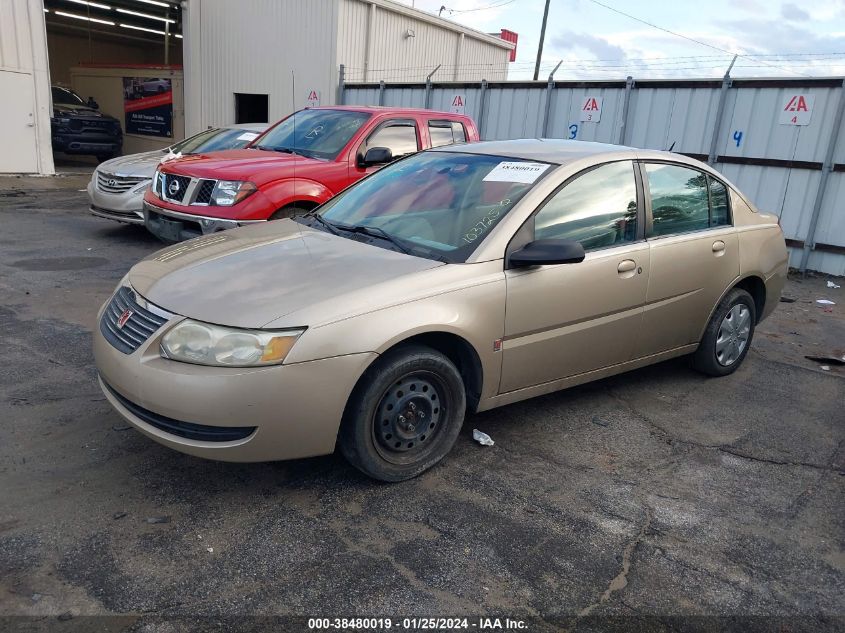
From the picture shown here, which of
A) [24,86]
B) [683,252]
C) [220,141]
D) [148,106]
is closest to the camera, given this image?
[683,252]

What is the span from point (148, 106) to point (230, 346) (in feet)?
67.4

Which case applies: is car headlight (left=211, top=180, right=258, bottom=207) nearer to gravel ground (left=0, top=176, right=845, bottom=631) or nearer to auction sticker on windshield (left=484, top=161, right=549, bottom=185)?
gravel ground (left=0, top=176, right=845, bottom=631)

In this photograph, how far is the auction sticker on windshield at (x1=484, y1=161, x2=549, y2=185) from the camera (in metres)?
3.99

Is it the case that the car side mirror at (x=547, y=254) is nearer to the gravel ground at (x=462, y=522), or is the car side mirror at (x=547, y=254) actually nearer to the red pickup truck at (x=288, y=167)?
the gravel ground at (x=462, y=522)

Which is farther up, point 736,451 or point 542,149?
point 542,149

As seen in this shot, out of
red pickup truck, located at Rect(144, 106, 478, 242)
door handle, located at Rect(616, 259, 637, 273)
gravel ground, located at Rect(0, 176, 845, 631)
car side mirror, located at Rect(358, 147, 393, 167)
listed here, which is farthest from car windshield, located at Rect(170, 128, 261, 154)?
door handle, located at Rect(616, 259, 637, 273)

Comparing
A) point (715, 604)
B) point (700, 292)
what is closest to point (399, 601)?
point (715, 604)

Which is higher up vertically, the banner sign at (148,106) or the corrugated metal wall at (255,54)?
the corrugated metal wall at (255,54)

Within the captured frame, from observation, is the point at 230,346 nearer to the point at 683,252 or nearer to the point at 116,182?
the point at 683,252

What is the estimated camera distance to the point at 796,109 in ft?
30.7

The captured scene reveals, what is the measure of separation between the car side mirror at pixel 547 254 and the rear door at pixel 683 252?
1026 mm

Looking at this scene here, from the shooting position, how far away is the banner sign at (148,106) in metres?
20.4

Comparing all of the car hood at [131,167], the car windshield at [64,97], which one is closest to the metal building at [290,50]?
the car windshield at [64,97]

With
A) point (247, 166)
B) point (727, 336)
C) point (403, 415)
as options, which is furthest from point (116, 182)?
point (727, 336)
